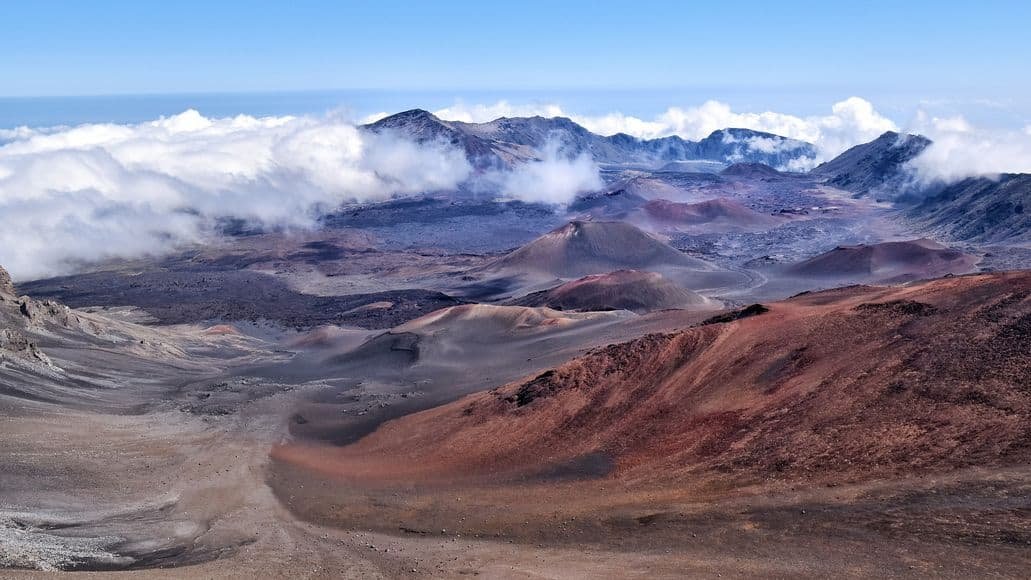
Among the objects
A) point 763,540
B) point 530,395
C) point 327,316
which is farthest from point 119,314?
point 763,540

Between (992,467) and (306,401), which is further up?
(992,467)

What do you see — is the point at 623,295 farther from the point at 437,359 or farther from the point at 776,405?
the point at 776,405

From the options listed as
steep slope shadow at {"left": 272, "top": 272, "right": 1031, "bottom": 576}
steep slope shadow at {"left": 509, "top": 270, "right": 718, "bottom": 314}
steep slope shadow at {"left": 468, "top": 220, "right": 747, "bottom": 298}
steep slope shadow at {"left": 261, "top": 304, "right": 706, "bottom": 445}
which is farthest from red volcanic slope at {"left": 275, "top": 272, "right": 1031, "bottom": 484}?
steep slope shadow at {"left": 468, "top": 220, "right": 747, "bottom": 298}

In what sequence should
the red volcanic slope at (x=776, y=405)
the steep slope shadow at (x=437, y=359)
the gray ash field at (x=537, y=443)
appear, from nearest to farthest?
the gray ash field at (x=537, y=443)
the red volcanic slope at (x=776, y=405)
the steep slope shadow at (x=437, y=359)

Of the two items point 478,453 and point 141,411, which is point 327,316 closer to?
point 141,411

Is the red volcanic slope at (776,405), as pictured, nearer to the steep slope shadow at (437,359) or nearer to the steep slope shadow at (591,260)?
the steep slope shadow at (437,359)

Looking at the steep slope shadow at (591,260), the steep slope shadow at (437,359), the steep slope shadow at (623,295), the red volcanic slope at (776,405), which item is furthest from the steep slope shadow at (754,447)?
the steep slope shadow at (591,260)

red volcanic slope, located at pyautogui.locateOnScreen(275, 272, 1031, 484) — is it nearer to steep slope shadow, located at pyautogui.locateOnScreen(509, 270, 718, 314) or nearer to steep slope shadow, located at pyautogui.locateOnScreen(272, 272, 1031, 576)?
steep slope shadow, located at pyautogui.locateOnScreen(272, 272, 1031, 576)

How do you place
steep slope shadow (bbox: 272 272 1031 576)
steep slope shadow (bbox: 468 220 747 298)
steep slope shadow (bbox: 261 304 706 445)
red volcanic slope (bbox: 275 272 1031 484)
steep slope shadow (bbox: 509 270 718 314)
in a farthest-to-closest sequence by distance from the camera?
steep slope shadow (bbox: 468 220 747 298) → steep slope shadow (bbox: 509 270 718 314) → steep slope shadow (bbox: 261 304 706 445) → red volcanic slope (bbox: 275 272 1031 484) → steep slope shadow (bbox: 272 272 1031 576)
